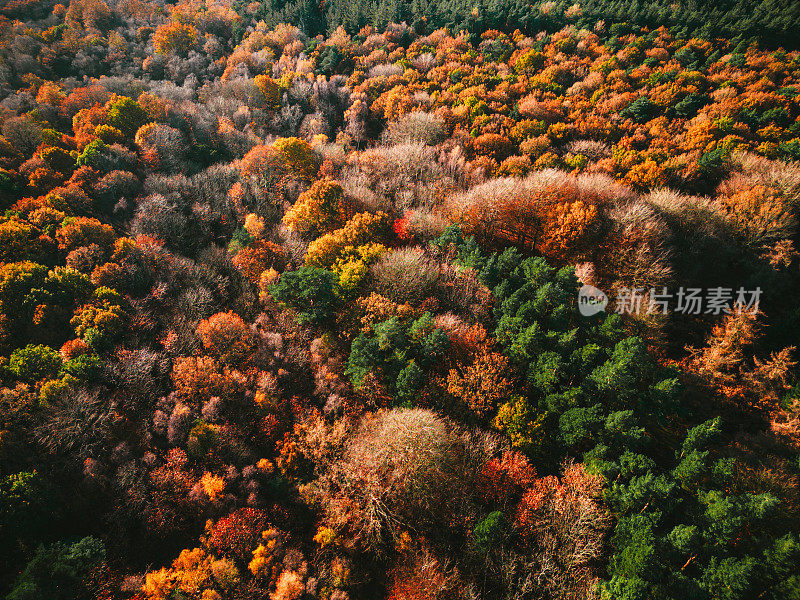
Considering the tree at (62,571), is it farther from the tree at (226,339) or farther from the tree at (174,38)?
the tree at (174,38)

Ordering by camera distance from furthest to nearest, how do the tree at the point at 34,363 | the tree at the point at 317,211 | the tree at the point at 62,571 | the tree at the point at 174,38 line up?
the tree at the point at 174,38 → the tree at the point at 317,211 → the tree at the point at 34,363 → the tree at the point at 62,571

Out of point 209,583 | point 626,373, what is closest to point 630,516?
point 626,373

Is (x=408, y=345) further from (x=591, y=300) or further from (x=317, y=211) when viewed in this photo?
(x=317, y=211)

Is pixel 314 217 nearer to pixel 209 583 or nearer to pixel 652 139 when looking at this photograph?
pixel 209 583

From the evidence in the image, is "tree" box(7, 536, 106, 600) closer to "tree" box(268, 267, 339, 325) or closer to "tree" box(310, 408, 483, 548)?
"tree" box(310, 408, 483, 548)

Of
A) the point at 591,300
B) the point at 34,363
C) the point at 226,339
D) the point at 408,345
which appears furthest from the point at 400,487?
the point at 34,363

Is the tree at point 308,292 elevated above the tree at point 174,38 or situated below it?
below

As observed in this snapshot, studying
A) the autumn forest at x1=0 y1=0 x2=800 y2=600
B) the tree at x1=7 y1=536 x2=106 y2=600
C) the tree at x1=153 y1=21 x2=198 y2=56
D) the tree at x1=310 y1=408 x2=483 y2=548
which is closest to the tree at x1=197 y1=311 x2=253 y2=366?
the autumn forest at x1=0 y1=0 x2=800 y2=600

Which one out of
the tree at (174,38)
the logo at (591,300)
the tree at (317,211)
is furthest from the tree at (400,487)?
the tree at (174,38)

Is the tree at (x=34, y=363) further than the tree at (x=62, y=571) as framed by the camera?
Yes
